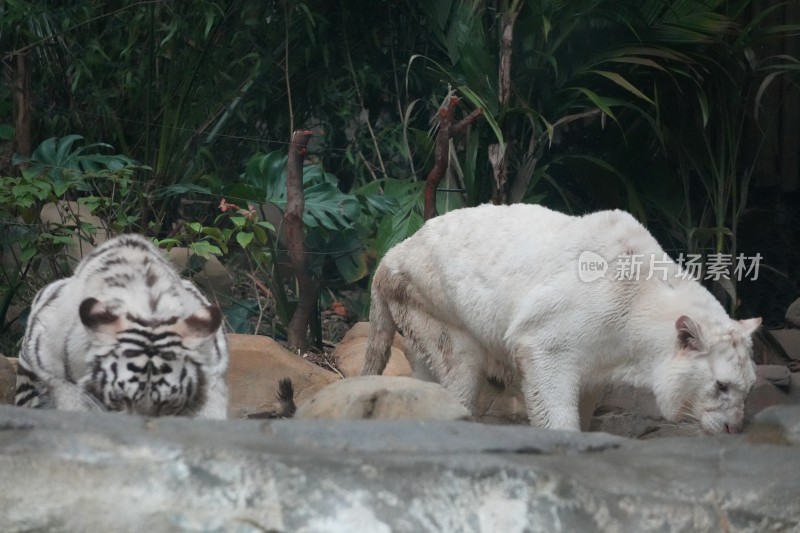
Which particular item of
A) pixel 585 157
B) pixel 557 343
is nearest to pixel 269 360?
pixel 557 343

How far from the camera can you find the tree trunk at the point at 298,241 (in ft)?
25.8

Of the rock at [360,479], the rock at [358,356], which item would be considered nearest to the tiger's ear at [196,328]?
the rock at [360,479]

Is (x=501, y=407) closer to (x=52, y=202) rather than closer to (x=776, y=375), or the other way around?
(x=776, y=375)

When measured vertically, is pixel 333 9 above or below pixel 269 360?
above

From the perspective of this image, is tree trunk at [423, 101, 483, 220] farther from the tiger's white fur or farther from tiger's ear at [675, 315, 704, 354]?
tiger's ear at [675, 315, 704, 354]

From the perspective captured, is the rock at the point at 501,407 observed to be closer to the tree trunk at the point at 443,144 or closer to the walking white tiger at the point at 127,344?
the tree trunk at the point at 443,144

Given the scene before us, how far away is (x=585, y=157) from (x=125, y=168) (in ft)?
12.8

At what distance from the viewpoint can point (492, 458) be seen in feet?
12.4

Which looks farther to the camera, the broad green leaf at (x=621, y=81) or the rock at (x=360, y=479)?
the broad green leaf at (x=621, y=81)

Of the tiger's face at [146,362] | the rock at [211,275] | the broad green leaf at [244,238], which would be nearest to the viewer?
the tiger's face at [146,362]

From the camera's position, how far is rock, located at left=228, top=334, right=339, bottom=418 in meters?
7.16

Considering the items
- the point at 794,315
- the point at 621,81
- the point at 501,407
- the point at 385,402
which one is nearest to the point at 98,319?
the point at 385,402

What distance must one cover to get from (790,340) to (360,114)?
482 centimetres

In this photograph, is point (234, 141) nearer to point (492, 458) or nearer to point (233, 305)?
point (233, 305)
